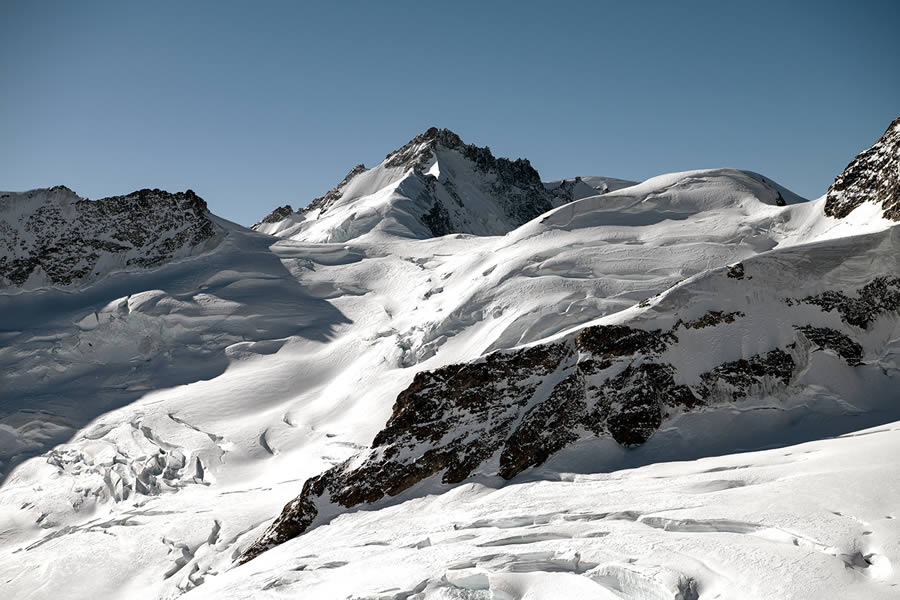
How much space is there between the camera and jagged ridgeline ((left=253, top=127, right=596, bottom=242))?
59.9 meters

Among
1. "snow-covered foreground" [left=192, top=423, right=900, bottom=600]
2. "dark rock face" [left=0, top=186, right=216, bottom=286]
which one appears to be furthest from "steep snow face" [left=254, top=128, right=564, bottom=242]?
"snow-covered foreground" [left=192, top=423, right=900, bottom=600]

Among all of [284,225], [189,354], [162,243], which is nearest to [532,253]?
[189,354]

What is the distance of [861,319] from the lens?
1706cm

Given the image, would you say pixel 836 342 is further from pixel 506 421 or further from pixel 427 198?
pixel 427 198

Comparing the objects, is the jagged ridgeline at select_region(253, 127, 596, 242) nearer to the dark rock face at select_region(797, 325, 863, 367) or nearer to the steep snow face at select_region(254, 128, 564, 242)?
the steep snow face at select_region(254, 128, 564, 242)

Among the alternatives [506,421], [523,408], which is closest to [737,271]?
[523,408]

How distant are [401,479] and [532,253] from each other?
18.2 m

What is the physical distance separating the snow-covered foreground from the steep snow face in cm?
4091

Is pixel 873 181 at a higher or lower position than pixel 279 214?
lower

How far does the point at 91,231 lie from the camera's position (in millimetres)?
49719

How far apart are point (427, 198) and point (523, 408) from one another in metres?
52.6

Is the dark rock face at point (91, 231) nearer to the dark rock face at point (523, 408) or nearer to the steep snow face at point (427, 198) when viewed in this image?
the steep snow face at point (427, 198)

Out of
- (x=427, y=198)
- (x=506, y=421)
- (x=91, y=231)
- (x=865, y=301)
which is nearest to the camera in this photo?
(x=506, y=421)

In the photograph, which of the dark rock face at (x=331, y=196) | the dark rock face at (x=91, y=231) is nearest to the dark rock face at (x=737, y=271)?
Result: the dark rock face at (x=91, y=231)
